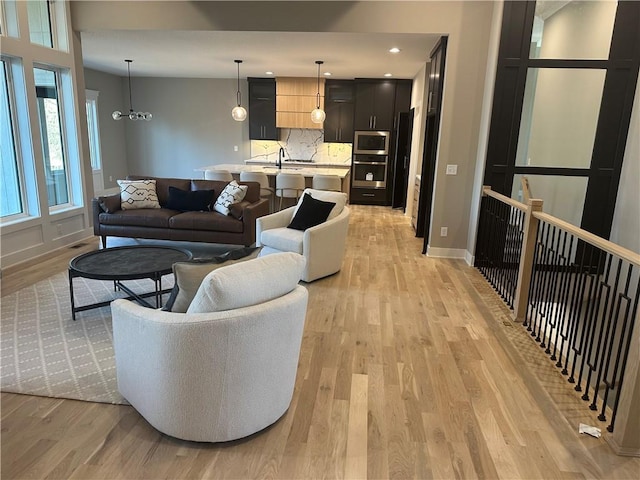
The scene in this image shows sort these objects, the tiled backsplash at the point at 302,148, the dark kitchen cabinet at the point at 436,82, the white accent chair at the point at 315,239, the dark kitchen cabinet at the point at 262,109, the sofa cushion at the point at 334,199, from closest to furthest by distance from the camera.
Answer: the white accent chair at the point at 315,239 < the sofa cushion at the point at 334,199 < the dark kitchen cabinet at the point at 436,82 < the dark kitchen cabinet at the point at 262,109 < the tiled backsplash at the point at 302,148

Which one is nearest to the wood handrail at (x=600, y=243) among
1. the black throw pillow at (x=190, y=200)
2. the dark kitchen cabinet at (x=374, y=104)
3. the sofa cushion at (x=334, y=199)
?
the sofa cushion at (x=334, y=199)

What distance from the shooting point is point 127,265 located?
11.0 ft

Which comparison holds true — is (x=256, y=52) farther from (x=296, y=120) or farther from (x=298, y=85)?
(x=296, y=120)

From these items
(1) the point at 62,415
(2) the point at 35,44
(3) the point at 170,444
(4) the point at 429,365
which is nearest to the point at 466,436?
(4) the point at 429,365

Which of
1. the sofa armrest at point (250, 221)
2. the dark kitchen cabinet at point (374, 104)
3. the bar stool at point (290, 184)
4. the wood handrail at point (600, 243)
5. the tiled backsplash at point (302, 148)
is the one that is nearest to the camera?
the wood handrail at point (600, 243)

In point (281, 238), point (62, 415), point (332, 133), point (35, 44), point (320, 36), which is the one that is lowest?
point (62, 415)

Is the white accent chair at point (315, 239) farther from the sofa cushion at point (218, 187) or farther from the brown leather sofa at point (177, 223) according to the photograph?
the sofa cushion at point (218, 187)

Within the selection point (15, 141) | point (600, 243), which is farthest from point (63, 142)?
point (600, 243)

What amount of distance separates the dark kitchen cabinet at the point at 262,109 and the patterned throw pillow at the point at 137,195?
4588mm

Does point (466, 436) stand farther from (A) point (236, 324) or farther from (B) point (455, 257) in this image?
(B) point (455, 257)

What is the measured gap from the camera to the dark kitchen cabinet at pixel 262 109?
957cm

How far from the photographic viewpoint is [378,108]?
9227 mm

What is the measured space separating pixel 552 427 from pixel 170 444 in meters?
1.93

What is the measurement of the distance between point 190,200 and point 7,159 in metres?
1.97
